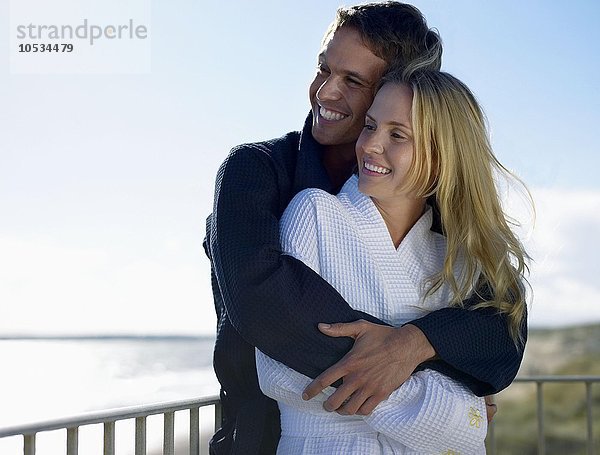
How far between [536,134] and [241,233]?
12.8m

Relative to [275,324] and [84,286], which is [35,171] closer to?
[84,286]

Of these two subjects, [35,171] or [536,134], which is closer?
[536,134]

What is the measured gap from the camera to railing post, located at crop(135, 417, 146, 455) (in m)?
1.79

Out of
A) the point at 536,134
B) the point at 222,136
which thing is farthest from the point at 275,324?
the point at 222,136

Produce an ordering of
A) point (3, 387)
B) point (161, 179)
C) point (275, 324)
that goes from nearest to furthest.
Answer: point (275, 324), point (3, 387), point (161, 179)

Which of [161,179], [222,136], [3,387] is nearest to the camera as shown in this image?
[3,387]

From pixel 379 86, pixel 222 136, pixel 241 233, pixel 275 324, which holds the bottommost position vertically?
pixel 222 136

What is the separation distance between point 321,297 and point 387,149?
0.94 ft

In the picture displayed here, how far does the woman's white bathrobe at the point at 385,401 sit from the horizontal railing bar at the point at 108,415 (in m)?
0.26

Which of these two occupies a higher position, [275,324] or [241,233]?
[241,233]

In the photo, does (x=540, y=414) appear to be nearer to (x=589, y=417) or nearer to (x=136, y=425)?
(x=589, y=417)

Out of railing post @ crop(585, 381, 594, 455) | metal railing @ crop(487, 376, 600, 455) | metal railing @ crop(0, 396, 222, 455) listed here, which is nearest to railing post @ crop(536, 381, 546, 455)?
metal railing @ crop(487, 376, 600, 455)

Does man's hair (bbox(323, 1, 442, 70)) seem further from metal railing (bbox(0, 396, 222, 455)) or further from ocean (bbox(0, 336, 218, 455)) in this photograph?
ocean (bbox(0, 336, 218, 455))

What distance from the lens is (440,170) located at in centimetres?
167
